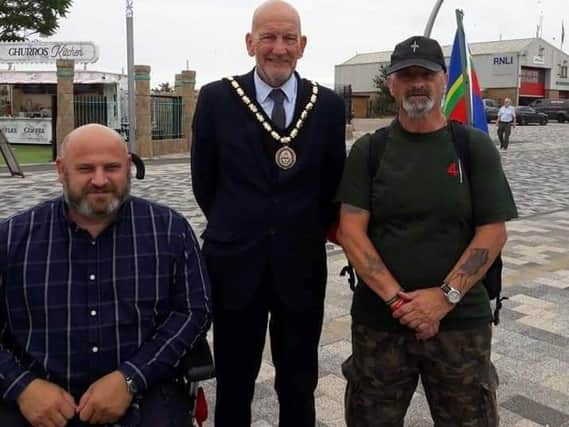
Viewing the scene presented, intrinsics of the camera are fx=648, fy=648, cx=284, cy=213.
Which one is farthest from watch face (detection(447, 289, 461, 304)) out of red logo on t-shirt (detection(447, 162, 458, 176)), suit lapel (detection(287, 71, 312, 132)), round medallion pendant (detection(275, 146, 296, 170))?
suit lapel (detection(287, 71, 312, 132))

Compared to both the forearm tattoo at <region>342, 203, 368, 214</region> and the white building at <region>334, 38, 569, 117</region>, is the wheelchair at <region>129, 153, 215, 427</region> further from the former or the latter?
the white building at <region>334, 38, 569, 117</region>

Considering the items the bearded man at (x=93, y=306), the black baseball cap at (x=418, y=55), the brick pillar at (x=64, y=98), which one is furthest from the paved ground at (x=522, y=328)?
the brick pillar at (x=64, y=98)

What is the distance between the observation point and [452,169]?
2.29 m

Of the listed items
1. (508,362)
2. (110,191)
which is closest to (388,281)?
(110,191)

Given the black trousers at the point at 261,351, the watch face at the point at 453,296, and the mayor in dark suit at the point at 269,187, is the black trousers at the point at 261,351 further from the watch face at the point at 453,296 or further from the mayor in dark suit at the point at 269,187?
the watch face at the point at 453,296

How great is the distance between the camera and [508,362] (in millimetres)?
4113

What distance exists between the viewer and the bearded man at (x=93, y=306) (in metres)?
2.25

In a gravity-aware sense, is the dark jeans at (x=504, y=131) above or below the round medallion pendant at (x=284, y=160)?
above

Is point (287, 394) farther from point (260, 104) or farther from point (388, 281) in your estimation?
point (260, 104)

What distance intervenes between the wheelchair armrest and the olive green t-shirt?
29.7 inches

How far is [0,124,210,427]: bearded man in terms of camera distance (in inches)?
88.7

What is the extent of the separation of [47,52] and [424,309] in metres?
23.7

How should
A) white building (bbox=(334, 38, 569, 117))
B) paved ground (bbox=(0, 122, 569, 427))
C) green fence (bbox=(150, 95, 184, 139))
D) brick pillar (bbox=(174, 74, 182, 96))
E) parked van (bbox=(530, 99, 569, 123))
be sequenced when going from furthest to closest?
white building (bbox=(334, 38, 569, 117)) < parked van (bbox=(530, 99, 569, 123)) < brick pillar (bbox=(174, 74, 182, 96)) < green fence (bbox=(150, 95, 184, 139)) < paved ground (bbox=(0, 122, 569, 427))

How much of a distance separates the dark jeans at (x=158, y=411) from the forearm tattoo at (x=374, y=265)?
2.77 ft
